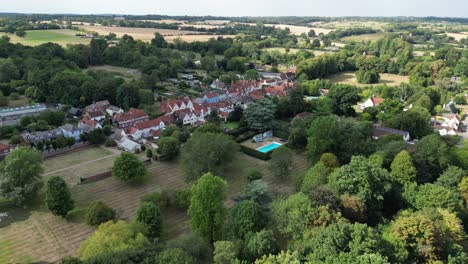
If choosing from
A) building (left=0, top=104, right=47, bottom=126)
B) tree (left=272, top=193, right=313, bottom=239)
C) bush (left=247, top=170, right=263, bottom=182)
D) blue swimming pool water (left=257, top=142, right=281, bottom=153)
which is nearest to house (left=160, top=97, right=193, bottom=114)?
blue swimming pool water (left=257, top=142, right=281, bottom=153)

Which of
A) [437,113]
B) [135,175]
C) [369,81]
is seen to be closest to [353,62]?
[369,81]

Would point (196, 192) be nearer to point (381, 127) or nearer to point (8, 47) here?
point (381, 127)

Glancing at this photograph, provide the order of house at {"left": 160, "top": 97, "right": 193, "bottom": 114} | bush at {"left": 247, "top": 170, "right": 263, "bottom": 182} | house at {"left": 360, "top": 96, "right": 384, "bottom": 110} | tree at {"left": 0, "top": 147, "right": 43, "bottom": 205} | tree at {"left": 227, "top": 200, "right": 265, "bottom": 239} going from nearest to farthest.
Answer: tree at {"left": 227, "top": 200, "right": 265, "bottom": 239} < tree at {"left": 0, "top": 147, "right": 43, "bottom": 205} < bush at {"left": 247, "top": 170, "right": 263, "bottom": 182} < house at {"left": 160, "top": 97, "right": 193, "bottom": 114} < house at {"left": 360, "top": 96, "right": 384, "bottom": 110}

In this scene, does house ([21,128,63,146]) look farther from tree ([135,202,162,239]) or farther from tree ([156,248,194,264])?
tree ([156,248,194,264])

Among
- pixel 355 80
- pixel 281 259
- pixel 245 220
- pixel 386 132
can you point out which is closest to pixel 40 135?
pixel 245 220

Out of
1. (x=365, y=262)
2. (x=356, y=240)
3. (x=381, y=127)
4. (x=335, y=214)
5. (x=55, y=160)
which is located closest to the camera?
(x=365, y=262)

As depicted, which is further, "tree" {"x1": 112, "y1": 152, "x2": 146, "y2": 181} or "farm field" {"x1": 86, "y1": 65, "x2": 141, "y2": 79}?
"farm field" {"x1": 86, "y1": 65, "x2": 141, "y2": 79}

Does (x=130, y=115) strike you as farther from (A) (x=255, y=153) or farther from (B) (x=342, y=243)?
(B) (x=342, y=243)
